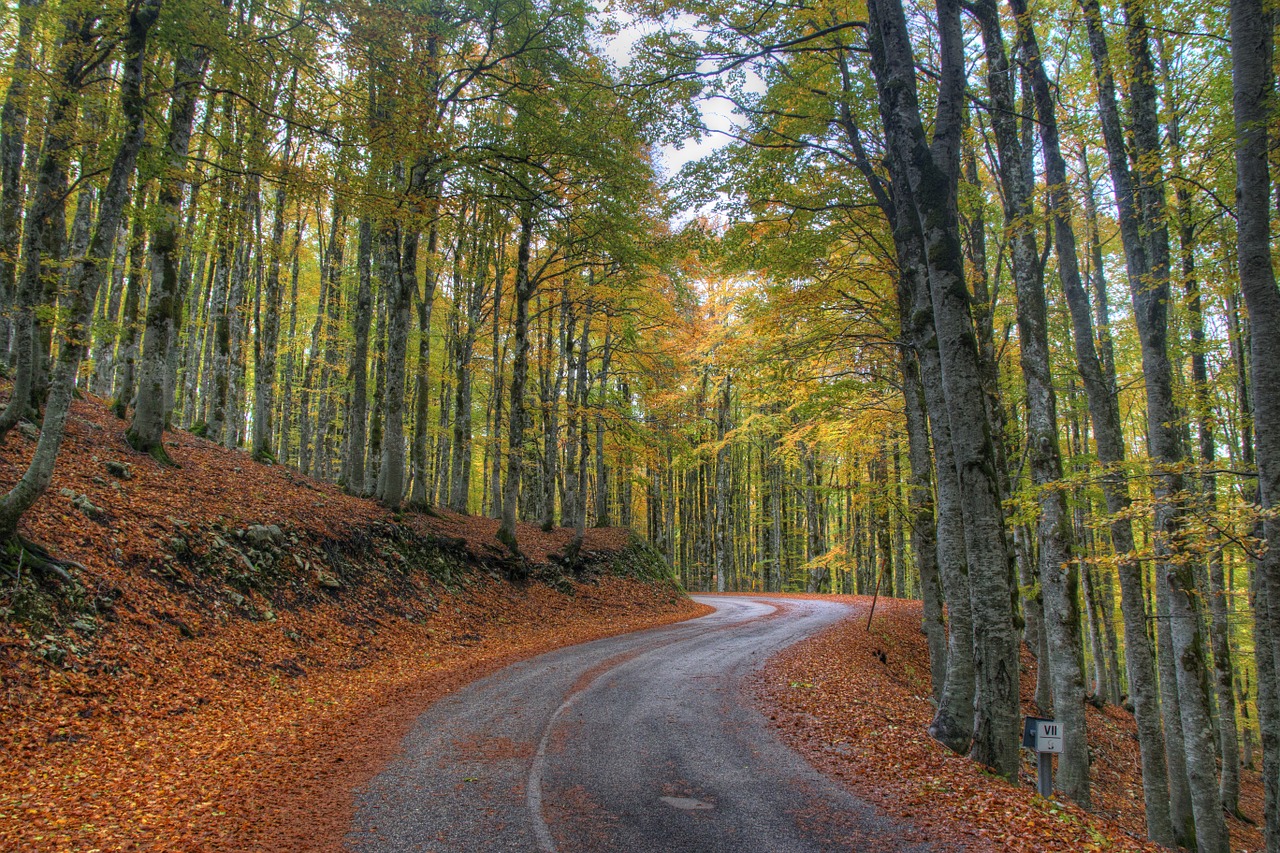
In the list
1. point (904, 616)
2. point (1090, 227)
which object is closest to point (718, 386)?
point (904, 616)

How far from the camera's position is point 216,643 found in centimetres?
854

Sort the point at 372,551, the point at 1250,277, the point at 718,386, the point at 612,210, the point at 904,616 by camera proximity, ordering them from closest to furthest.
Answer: the point at 1250,277, the point at 372,551, the point at 612,210, the point at 904,616, the point at 718,386

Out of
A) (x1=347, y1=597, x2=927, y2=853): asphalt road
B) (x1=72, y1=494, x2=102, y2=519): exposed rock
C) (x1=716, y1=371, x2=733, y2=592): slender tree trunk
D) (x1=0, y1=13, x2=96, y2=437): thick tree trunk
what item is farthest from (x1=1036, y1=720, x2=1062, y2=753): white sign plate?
(x1=716, y1=371, x2=733, y2=592): slender tree trunk

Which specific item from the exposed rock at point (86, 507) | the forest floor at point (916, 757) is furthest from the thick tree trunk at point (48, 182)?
the forest floor at point (916, 757)

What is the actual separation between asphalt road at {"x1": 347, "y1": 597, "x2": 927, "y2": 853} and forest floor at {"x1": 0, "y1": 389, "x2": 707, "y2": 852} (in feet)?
1.70

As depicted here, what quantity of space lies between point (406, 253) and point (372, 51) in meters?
5.37

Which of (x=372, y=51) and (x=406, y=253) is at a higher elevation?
(x=372, y=51)

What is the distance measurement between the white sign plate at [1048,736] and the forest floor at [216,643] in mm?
6090

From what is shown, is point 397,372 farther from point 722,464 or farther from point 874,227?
point 722,464

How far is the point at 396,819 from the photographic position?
4812 mm

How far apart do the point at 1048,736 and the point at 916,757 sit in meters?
1.31

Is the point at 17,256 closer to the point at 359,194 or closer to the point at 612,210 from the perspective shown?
the point at 359,194

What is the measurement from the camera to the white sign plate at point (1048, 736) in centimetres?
577

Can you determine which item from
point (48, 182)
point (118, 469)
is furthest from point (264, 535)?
point (48, 182)
